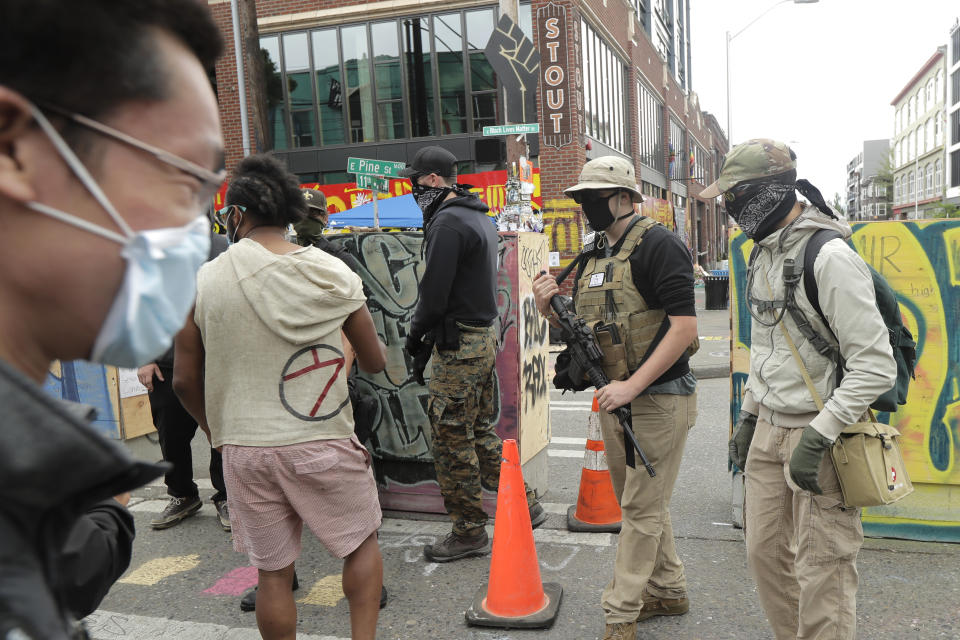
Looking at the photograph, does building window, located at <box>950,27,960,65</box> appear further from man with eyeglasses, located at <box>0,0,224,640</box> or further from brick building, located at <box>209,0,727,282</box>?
man with eyeglasses, located at <box>0,0,224,640</box>

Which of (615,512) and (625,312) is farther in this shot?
(615,512)

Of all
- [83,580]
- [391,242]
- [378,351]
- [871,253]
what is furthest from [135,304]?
[871,253]

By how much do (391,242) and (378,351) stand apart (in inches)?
74.9

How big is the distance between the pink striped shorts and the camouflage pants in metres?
1.41

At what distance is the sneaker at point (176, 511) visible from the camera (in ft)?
16.0

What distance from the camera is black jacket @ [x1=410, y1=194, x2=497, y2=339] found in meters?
3.90

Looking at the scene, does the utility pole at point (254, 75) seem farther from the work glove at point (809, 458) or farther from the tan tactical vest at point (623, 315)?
the work glove at point (809, 458)

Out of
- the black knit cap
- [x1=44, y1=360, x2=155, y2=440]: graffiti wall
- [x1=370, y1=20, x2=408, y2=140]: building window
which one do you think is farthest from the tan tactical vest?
[x1=370, y1=20, x2=408, y2=140]: building window

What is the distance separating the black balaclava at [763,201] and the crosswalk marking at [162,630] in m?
2.66

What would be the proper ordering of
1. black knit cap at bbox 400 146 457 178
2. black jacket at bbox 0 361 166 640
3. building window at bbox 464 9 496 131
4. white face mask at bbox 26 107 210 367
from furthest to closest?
1. building window at bbox 464 9 496 131
2. black knit cap at bbox 400 146 457 178
3. white face mask at bbox 26 107 210 367
4. black jacket at bbox 0 361 166 640

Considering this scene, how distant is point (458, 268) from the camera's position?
4.02 metres

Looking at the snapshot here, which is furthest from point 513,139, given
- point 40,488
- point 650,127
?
point 650,127

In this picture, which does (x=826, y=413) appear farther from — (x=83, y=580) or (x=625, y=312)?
(x=83, y=580)

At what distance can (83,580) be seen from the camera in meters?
1.21
